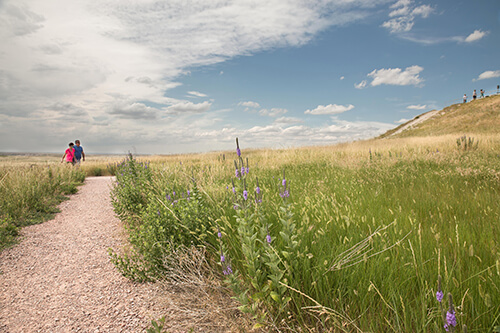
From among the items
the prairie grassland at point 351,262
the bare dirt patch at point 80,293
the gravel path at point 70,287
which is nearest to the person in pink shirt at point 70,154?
the gravel path at point 70,287

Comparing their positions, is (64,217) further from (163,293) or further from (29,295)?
(163,293)

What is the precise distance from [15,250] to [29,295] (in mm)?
2038

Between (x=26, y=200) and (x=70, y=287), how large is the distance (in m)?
4.88

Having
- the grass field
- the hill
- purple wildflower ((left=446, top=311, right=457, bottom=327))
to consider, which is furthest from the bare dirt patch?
the hill

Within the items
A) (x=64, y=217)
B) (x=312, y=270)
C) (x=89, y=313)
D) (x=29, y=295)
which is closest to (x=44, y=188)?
(x=64, y=217)

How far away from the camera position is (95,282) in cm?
351

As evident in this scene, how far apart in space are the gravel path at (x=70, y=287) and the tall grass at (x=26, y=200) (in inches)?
12.5

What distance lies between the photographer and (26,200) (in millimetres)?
6852

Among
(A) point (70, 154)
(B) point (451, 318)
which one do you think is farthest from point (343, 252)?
Result: (A) point (70, 154)

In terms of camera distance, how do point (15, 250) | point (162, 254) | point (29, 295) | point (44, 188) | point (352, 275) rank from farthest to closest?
point (44, 188) < point (15, 250) < point (29, 295) < point (162, 254) < point (352, 275)

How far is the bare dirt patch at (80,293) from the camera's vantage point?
2.47 m

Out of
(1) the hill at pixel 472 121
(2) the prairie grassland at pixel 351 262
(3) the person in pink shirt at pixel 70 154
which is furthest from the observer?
(1) the hill at pixel 472 121

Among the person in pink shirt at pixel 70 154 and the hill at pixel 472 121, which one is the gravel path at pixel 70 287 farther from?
the hill at pixel 472 121

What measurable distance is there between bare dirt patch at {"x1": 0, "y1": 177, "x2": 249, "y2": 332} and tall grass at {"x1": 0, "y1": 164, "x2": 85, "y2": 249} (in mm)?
388
